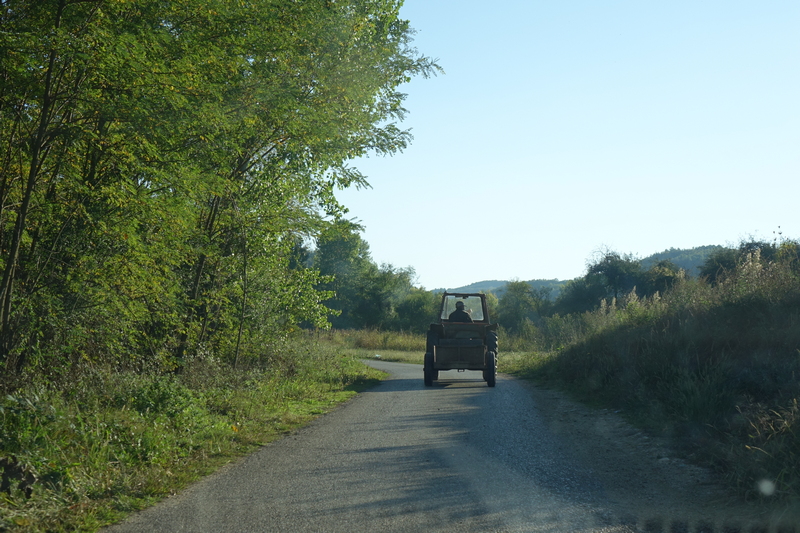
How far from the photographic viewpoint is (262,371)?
13211 millimetres

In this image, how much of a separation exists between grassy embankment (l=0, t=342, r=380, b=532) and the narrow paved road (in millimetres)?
347

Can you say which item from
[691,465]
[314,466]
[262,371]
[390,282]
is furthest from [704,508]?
[390,282]

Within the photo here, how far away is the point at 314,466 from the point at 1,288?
382cm

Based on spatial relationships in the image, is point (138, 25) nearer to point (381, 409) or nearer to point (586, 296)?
point (381, 409)

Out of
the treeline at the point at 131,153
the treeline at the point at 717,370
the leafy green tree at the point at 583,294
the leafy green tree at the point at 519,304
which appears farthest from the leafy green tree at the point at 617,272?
the treeline at the point at 131,153

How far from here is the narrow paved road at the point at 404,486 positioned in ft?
14.7

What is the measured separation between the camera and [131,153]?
714 centimetres

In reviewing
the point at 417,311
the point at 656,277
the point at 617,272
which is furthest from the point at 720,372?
the point at 417,311

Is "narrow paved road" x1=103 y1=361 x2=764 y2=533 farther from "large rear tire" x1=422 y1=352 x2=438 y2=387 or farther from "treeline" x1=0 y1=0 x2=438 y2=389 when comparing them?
"large rear tire" x1=422 y1=352 x2=438 y2=387

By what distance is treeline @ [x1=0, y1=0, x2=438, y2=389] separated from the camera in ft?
20.7

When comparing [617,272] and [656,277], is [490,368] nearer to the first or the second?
[656,277]

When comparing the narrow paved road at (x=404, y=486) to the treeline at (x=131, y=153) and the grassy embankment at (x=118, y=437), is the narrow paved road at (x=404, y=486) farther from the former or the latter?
the treeline at (x=131, y=153)

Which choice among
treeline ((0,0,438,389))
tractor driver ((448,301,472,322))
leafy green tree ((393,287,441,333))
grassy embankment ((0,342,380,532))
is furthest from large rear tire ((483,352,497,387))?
leafy green tree ((393,287,441,333))

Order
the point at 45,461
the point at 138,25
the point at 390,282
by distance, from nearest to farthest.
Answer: the point at 45,461 → the point at 138,25 → the point at 390,282
